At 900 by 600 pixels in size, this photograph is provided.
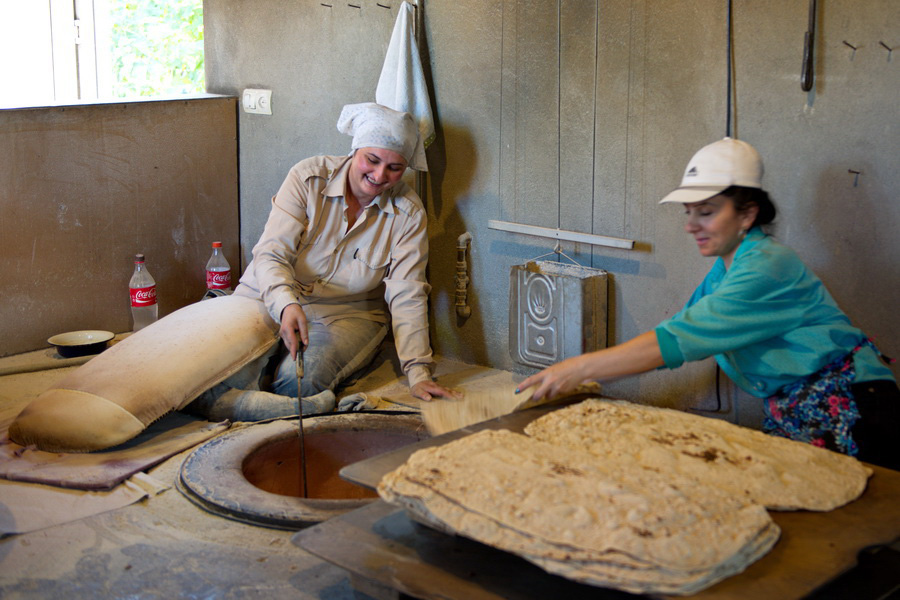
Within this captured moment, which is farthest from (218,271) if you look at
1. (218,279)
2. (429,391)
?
(429,391)

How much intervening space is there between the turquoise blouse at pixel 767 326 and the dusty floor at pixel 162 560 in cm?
98

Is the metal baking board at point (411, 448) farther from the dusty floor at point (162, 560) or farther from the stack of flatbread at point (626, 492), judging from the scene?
the dusty floor at point (162, 560)

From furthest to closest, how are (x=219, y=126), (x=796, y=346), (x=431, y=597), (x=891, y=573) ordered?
(x=219, y=126) → (x=796, y=346) → (x=891, y=573) → (x=431, y=597)

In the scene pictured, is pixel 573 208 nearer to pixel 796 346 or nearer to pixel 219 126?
pixel 796 346

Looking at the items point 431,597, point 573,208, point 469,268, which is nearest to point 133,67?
point 469,268

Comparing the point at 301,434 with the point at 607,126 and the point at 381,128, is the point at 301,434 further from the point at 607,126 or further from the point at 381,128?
the point at 607,126

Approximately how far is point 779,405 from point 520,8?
1.83 meters

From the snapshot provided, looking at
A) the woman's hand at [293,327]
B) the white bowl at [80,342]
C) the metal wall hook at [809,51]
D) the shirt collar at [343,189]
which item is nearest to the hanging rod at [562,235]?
the shirt collar at [343,189]

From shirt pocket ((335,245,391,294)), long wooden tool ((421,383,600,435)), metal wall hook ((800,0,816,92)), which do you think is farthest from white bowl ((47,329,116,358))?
metal wall hook ((800,0,816,92))

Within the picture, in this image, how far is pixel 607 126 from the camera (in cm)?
324

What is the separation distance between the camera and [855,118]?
8.60 feet

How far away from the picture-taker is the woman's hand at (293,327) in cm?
303

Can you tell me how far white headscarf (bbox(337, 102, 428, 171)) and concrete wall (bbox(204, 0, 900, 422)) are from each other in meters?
0.37

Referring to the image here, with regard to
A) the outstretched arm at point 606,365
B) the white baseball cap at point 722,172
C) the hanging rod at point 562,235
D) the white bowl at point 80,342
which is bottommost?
the white bowl at point 80,342
